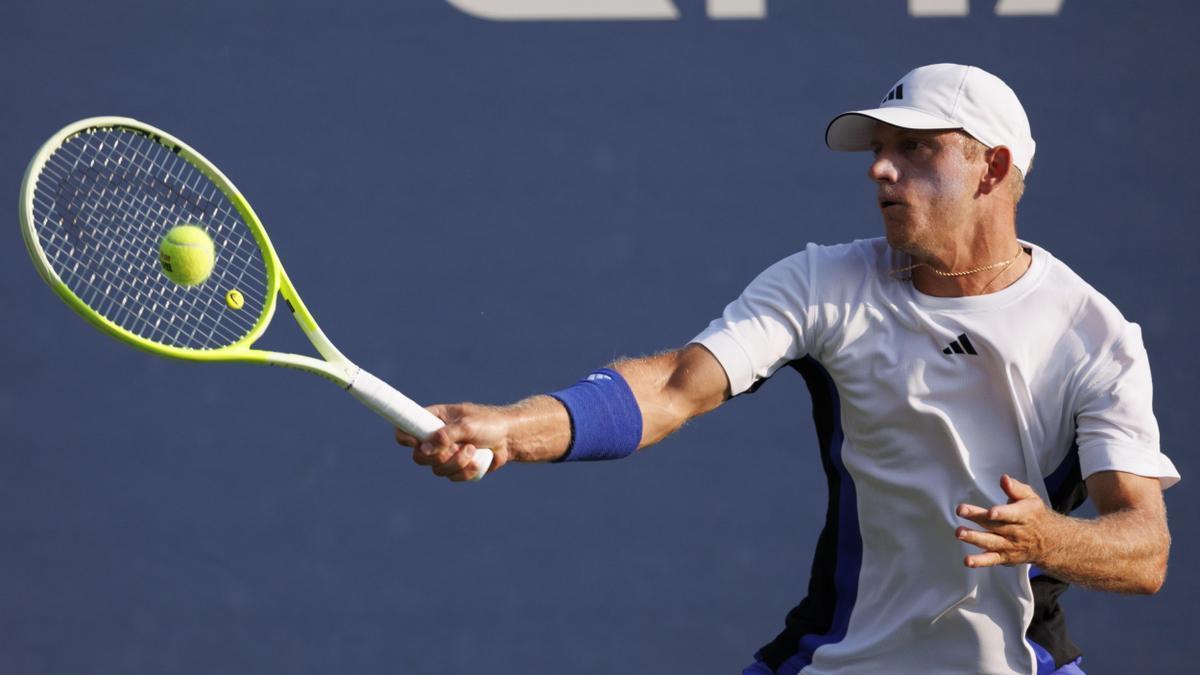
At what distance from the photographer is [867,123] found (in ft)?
9.68

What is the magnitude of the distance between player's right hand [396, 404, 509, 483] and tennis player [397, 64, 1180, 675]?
0.46 feet

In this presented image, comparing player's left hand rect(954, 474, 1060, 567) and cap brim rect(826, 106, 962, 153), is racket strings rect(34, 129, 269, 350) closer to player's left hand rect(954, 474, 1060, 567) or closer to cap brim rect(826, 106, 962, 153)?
cap brim rect(826, 106, 962, 153)

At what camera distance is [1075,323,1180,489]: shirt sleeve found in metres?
2.60

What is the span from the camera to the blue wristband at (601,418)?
2598mm

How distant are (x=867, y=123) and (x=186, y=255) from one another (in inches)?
48.7

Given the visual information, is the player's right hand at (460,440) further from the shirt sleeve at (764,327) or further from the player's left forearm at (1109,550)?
the player's left forearm at (1109,550)

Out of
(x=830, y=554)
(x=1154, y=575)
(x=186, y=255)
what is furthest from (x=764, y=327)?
(x=186, y=255)

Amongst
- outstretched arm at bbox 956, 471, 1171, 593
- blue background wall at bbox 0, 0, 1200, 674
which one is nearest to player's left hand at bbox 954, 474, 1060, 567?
outstretched arm at bbox 956, 471, 1171, 593

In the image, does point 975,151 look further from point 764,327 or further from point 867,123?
point 764,327

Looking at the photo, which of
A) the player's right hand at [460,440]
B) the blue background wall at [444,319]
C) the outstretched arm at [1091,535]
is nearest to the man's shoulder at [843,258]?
the outstretched arm at [1091,535]

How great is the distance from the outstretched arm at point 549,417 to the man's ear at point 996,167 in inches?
22.6

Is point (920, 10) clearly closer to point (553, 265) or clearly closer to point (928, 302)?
point (553, 265)

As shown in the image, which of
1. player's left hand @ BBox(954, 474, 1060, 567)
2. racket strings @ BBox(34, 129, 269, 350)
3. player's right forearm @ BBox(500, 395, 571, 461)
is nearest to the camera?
player's left hand @ BBox(954, 474, 1060, 567)

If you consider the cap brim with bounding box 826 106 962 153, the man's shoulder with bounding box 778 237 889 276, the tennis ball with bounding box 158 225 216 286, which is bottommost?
the tennis ball with bounding box 158 225 216 286
